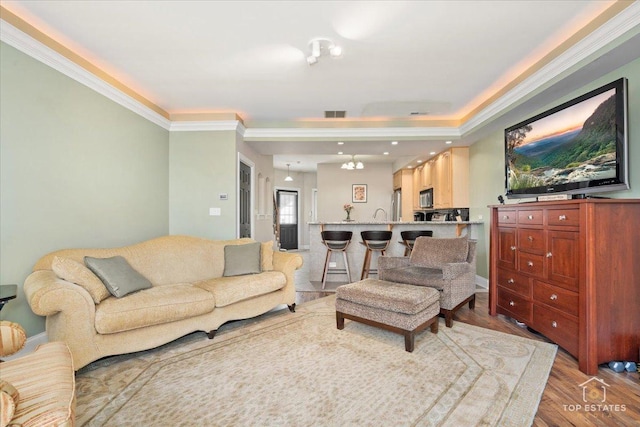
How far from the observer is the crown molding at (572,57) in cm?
214

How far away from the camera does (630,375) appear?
2.09 meters

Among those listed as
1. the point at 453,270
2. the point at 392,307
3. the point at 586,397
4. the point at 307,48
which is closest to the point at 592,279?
the point at 586,397

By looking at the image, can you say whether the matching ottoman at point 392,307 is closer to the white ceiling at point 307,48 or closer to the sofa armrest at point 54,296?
the sofa armrest at point 54,296

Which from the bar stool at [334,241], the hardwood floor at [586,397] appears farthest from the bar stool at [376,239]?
the hardwood floor at [586,397]

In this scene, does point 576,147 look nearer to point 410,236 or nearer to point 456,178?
point 410,236

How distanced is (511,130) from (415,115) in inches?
55.8

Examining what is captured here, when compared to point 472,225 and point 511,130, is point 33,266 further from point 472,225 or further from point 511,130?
point 472,225

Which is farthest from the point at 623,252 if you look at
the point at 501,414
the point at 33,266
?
the point at 33,266

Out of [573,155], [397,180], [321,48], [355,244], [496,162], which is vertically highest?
[321,48]

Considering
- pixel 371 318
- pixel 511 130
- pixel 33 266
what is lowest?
pixel 371 318

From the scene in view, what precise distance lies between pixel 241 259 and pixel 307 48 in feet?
7.62

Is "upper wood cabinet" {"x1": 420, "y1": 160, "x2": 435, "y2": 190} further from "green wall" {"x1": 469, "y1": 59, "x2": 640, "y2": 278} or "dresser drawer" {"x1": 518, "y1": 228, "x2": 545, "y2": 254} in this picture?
"dresser drawer" {"x1": 518, "y1": 228, "x2": 545, "y2": 254}

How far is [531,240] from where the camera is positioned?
9.17 feet

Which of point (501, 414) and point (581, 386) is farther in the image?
point (581, 386)
